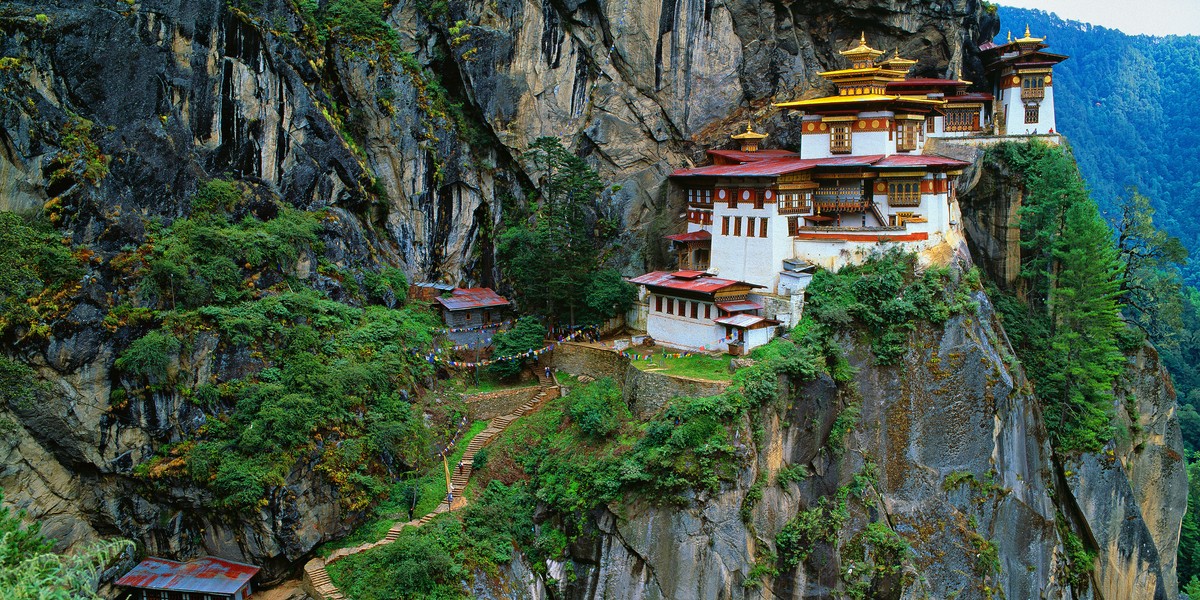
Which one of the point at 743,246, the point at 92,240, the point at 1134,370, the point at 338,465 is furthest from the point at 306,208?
the point at 1134,370

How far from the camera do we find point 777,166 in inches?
1394

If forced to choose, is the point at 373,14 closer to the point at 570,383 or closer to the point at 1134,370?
the point at 570,383

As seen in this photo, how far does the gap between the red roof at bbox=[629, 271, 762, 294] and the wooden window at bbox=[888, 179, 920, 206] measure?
20.6 feet

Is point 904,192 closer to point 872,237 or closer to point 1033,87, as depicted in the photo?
point 872,237

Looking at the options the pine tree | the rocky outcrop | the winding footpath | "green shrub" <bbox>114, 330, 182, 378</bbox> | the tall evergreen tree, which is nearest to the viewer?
the winding footpath

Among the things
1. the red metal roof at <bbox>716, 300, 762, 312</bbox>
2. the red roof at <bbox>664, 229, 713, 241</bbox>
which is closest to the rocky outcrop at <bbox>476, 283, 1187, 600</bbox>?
the red metal roof at <bbox>716, 300, 762, 312</bbox>

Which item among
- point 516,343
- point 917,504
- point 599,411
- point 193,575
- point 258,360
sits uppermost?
point 258,360

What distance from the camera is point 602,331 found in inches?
1492

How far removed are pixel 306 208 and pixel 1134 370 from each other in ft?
109

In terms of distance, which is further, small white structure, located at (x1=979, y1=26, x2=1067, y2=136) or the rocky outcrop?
small white structure, located at (x1=979, y1=26, x2=1067, y2=136)

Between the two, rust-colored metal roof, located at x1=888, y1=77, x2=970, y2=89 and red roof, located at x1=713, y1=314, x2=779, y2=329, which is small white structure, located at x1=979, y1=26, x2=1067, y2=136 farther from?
red roof, located at x1=713, y1=314, x2=779, y2=329

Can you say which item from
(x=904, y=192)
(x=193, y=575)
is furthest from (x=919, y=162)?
(x=193, y=575)

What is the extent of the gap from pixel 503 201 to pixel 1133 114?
59.1 meters

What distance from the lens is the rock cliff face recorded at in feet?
93.7
